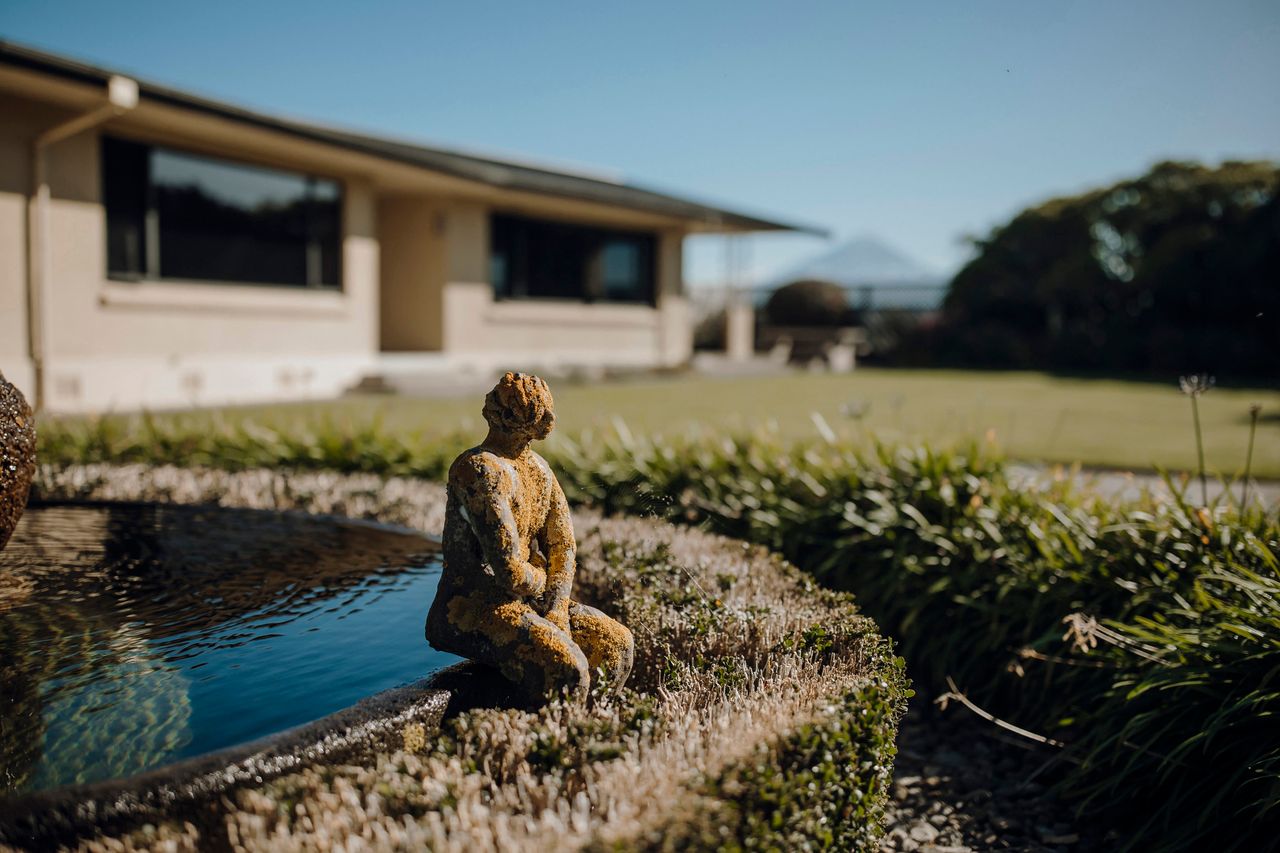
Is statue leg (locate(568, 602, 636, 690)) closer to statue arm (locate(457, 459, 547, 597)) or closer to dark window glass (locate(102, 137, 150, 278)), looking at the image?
statue arm (locate(457, 459, 547, 597))

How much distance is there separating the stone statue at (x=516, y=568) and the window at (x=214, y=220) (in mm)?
12193

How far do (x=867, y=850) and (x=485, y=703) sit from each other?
1.14 metres

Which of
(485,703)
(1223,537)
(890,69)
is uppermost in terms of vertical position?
(890,69)

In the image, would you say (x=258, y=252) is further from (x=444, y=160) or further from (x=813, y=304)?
(x=813, y=304)

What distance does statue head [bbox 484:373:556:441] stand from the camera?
2584mm

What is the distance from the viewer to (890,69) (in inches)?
289

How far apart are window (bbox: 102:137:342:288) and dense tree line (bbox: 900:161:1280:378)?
18.7m

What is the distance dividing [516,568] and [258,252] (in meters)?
13.9

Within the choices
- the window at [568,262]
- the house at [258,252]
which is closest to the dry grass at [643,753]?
the house at [258,252]

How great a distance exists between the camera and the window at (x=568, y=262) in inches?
775

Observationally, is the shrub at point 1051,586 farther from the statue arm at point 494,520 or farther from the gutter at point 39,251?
the gutter at point 39,251

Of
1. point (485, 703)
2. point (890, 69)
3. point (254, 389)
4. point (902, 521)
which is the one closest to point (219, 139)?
point (254, 389)

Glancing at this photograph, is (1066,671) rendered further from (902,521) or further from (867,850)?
(867,850)

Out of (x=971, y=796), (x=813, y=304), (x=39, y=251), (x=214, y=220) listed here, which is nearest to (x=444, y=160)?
A: (x=214, y=220)
